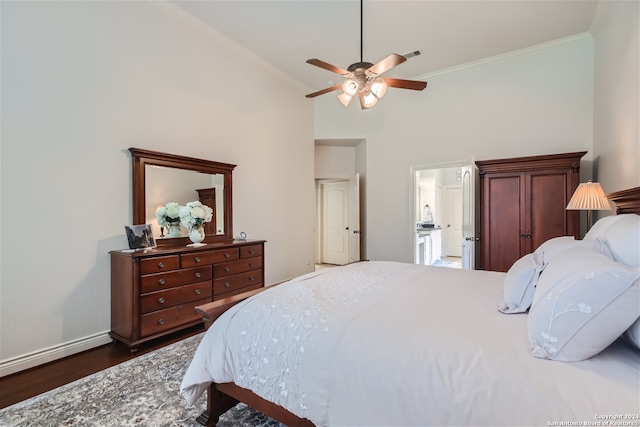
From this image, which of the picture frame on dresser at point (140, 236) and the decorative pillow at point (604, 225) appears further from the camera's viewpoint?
the picture frame on dresser at point (140, 236)

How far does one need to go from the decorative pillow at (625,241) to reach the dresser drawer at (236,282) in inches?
125

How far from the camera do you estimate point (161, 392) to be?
195 centimetres

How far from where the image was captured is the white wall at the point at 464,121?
3736 mm

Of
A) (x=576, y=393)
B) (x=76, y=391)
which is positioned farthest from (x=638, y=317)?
(x=76, y=391)

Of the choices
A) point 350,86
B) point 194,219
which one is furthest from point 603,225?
point 194,219

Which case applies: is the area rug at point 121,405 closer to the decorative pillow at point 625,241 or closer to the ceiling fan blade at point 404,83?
the decorative pillow at point 625,241

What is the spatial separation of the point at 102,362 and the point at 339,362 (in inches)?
92.9

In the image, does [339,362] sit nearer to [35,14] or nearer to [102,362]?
[102,362]

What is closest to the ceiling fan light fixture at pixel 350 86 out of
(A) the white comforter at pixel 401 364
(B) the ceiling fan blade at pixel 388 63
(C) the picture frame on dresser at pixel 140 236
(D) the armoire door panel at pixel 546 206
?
(B) the ceiling fan blade at pixel 388 63

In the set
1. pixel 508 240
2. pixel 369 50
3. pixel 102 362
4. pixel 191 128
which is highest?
pixel 369 50

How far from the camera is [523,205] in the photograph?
3.50 m

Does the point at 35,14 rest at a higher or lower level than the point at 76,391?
higher

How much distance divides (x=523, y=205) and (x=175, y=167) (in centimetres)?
411

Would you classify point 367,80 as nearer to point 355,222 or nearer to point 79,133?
point 79,133
